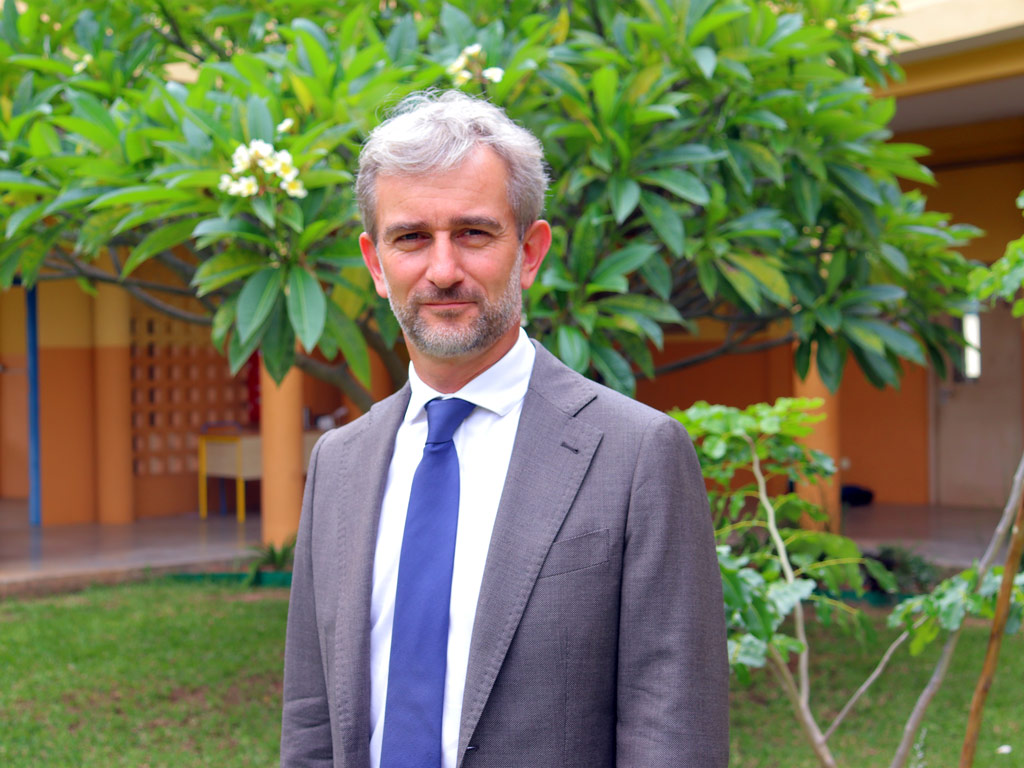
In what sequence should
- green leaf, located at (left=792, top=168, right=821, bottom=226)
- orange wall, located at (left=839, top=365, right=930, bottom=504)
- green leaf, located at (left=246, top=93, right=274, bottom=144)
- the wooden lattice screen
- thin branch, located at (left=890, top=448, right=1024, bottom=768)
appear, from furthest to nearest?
the wooden lattice screen → orange wall, located at (left=839, top=365, right=930, bottom=504) → green leaf, located at (left=792, top=168, right=821, bottom=226) → green leaf, located at (left=246, top=93, right=274, bottom=144) → thin branch, located at (left=890, top=448, right=1024, bottom=768)

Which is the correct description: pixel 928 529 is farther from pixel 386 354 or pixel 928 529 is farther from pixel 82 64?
pixel 82 64

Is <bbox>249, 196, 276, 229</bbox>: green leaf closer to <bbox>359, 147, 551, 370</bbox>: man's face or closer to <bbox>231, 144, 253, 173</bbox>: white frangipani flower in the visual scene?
<bbox>231, 144, 253, 173</bbox>: white frangipani flower

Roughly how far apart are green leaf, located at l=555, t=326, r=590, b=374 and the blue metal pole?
25.6 feet

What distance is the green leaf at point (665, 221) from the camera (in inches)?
112

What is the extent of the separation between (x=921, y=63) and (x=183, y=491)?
7.46m

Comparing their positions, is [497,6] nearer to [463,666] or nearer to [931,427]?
[463,666]

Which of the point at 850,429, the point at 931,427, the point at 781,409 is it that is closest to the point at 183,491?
the point at 850,429

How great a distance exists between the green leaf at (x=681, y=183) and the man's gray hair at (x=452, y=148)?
1511 millimetres

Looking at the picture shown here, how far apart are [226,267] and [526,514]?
1.49 metres

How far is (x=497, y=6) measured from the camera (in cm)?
356

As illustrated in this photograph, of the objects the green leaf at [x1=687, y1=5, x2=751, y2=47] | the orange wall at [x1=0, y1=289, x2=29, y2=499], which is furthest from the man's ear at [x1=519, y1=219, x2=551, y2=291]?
the orange wall at [x1=0, y1=289, x2=29, y2=499]

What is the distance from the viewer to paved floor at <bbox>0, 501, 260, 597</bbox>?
6.83m

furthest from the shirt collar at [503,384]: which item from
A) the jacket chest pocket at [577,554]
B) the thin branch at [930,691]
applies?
the thin branch at [930,691]

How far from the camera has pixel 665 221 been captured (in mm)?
2902
